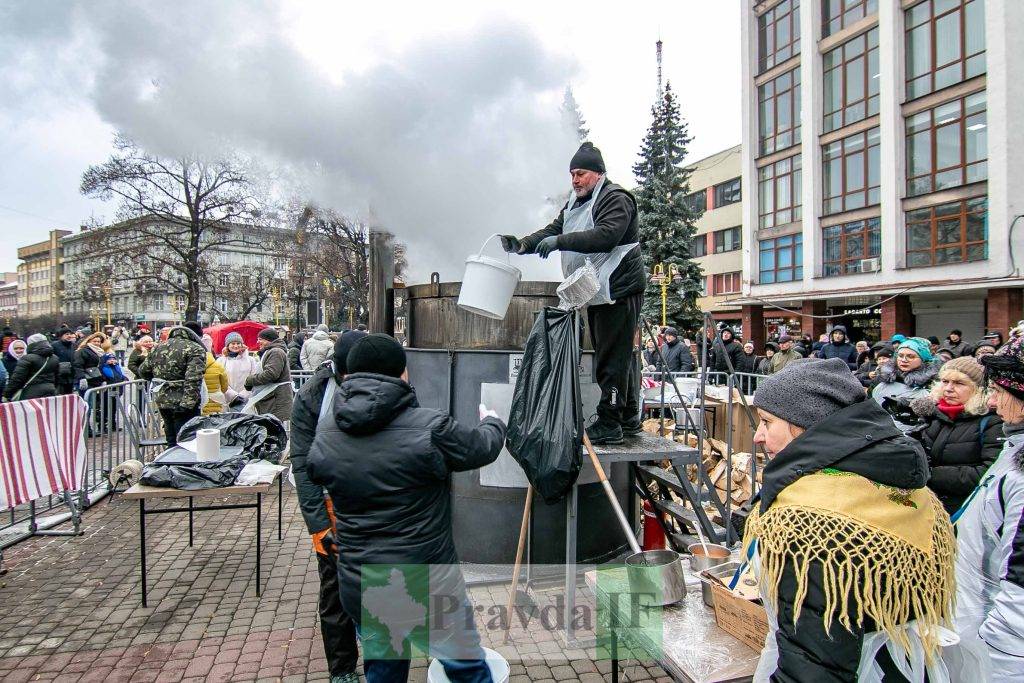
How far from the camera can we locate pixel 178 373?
706 centimetres

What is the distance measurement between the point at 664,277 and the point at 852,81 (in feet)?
34.4

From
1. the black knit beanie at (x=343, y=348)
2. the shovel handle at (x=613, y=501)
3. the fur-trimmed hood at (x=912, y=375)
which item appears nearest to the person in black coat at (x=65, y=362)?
the black knit beanie at (x=343, y=348)

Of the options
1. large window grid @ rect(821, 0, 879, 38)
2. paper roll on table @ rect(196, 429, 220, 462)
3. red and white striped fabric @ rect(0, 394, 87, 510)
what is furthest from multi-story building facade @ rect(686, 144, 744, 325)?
paper roll on table @ rect(196, 429, 220, 462)

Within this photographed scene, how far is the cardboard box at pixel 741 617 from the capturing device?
217cm

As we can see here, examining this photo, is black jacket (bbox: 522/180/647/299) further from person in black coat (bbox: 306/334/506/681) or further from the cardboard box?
→ the cardboard box

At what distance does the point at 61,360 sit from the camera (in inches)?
401

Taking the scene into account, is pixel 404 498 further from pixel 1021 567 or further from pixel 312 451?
pixel 1021 567

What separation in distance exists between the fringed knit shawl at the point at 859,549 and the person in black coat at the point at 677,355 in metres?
10.4

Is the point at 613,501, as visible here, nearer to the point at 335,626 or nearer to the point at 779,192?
the point at 335,626

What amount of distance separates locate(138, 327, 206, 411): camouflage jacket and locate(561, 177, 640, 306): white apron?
4.87 m

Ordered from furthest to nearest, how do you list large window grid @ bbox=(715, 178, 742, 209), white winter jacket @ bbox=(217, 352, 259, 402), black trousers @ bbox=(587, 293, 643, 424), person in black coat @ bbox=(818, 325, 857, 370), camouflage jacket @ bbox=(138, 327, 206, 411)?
large window grid @ bbox=(715, 178, 742, 209) < person in black coat @ bbox=(818, 325, 857, 370) < white winter jacket @ bbox=(217, 352, 259, 402) < camouflage jacket @ bbox=(138, 327, 206, 411) < black trousers @ bbox=(587, 293, 643, 424)

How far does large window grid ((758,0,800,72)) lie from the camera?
1006 inches

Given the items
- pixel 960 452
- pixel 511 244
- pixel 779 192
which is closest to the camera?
pixel 960 452

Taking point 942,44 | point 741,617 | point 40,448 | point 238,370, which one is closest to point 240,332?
point 238,370
